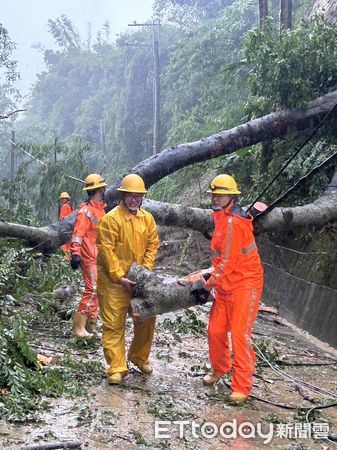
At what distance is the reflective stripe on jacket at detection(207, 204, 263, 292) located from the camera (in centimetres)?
592

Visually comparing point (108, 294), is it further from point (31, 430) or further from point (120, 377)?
point (31, 430)

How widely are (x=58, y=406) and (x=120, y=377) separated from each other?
102cm

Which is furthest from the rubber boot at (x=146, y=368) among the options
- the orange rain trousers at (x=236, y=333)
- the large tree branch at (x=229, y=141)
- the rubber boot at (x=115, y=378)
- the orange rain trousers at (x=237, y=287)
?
the large tree branch at (x=229, y=141)

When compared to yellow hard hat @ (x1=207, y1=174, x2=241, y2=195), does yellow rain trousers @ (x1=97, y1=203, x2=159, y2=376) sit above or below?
below

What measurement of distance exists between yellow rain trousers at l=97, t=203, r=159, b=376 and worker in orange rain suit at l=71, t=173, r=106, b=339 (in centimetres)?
131

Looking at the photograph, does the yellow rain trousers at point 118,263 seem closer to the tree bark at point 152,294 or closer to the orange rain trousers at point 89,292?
the tree bark at point 152,294

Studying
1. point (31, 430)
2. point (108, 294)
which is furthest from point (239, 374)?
point (31, 430)

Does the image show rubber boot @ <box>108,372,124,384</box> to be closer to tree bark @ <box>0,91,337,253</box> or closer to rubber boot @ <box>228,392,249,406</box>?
rubber boot @ <box>228,392,249,406</box>

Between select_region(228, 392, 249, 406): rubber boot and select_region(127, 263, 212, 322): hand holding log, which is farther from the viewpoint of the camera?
select_region(127, 263, 212, 322): hand holding log

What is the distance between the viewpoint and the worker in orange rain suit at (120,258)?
240 inches

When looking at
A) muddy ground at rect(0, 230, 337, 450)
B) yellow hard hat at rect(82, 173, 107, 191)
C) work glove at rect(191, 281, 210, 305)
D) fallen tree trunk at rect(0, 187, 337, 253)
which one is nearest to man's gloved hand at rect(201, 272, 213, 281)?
work glove at rect(191, 281, 210, 305)

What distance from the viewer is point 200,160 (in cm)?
1028

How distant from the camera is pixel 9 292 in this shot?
8.48 m

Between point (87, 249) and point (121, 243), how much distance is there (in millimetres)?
1512
